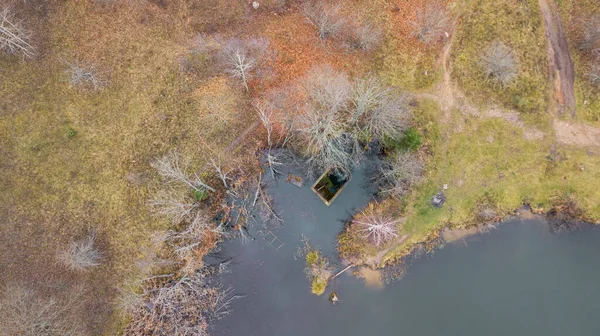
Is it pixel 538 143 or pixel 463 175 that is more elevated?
pixel 538 143

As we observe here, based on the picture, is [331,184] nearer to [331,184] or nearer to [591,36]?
[331,184]

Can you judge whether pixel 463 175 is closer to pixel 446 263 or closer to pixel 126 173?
pixel 446 263

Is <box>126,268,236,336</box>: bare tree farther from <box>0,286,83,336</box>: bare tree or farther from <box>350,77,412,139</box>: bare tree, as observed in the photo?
<box>350,77,412,139</box>: bare tree

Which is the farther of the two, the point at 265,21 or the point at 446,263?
the point at 265,21

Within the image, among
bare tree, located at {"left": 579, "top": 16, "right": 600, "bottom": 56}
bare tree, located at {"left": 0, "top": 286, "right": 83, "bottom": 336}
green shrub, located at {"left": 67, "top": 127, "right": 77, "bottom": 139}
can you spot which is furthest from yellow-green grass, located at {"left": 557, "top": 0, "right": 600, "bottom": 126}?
bare tree, located at {"left": 0, "top": 286, "right": 83, "bottom": 336}

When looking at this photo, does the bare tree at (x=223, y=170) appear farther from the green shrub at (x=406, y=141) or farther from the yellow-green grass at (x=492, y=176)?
the yellow-green grass at (x=492, y=176)

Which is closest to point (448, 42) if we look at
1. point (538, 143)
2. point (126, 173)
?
point (538, 143)

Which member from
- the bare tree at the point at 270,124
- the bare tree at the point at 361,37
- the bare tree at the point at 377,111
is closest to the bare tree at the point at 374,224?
the bare tree at the point at 377,111
